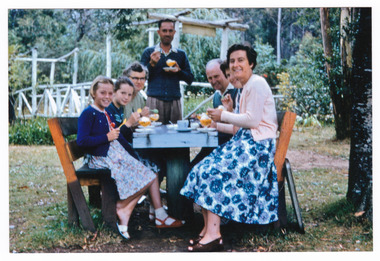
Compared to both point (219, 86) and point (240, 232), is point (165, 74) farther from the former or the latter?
point (240, 232)

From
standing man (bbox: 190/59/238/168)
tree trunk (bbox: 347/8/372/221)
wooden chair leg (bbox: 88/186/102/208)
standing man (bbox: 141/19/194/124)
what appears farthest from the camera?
standing man (bbox: 141/19/194/124)

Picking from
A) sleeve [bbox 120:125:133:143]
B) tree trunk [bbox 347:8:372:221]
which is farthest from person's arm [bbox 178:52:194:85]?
tree trunk [bbox 347:8:372:221]

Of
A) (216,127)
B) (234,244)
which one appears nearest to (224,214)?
(234,244)

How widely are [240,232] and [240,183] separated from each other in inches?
22.9

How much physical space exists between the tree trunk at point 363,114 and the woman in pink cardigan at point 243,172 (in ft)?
2.99

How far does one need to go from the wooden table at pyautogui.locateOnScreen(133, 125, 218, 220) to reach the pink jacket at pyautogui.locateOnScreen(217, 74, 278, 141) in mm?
236

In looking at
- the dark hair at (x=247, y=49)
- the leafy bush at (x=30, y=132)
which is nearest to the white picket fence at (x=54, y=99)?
the leafy bush at (x=30, y=132)

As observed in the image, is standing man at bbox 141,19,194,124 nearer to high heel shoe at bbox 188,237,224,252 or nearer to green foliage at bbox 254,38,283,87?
green foliage at bbox 254,38,283,87

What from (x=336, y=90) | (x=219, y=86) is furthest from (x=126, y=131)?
(x=336, y=90)

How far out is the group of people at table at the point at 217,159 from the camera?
121 inches

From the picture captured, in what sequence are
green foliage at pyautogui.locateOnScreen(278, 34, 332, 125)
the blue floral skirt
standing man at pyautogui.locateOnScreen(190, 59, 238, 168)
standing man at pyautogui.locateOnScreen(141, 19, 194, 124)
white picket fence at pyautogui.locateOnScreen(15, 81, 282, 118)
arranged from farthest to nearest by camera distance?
green foliage at pyautogui.locateOnScreen(278, 34, 332, 125) → white picket fence at pyautogui.locateOnScreen(15, 81, 282, 118) → standing man at pyautogui.locateOnScreen(141, 19, 194, 124) → standing man at pyautogui.locateOnScreen(190, 59, 238, 168) → the blue floral skirt

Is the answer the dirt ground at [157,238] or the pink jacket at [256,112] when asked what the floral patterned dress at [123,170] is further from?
the pink jacket at [256,112]

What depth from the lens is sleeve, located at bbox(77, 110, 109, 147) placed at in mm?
3281
